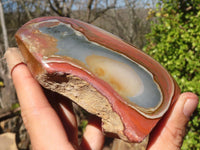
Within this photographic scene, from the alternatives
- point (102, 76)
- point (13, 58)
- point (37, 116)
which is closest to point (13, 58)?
point (13, 58)

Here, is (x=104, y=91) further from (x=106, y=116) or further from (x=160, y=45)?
(x=160, y=45)

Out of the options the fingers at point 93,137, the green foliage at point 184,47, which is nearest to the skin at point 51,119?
the fingers at point 93,137

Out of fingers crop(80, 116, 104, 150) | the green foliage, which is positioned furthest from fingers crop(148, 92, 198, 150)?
the green foliage

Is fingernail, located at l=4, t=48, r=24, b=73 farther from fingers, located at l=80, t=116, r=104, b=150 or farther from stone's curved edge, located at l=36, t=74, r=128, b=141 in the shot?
fingers, located at l=80, t=116, r=104, b=150

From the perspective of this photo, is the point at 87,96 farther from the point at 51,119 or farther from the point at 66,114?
the point at 66,114

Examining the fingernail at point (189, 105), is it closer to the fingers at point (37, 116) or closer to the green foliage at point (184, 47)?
the fingers at point (37, 116)

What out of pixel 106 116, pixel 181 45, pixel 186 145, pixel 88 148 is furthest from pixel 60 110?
pixel 186 145

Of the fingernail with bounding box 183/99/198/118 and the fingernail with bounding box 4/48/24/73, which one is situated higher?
the fingernail with bounding box 4/48/24/73
